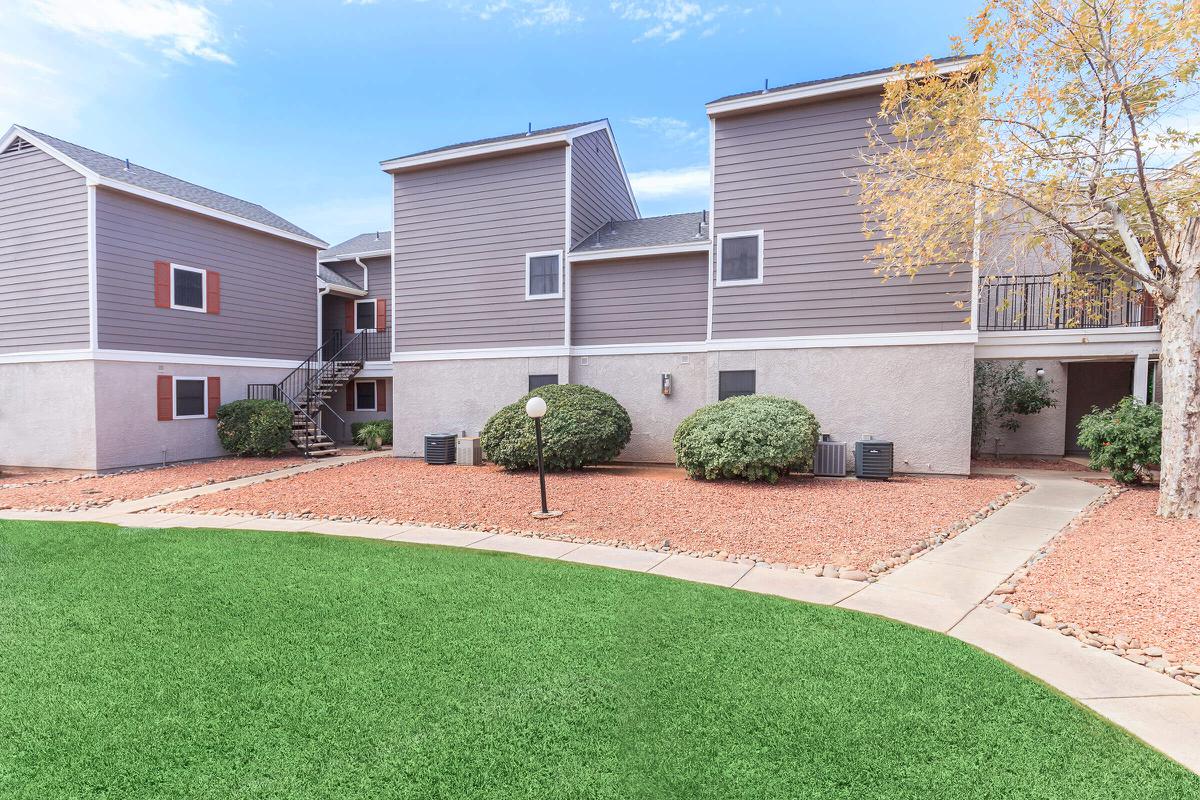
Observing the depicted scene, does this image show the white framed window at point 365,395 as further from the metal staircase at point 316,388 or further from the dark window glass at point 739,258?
the dark window glass at point 739,258

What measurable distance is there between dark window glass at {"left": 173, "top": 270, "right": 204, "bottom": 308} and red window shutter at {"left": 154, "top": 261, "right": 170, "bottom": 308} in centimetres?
23

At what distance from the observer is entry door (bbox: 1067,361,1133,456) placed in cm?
1559

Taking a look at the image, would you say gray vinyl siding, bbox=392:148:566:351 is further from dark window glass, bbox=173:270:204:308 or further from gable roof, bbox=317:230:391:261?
dark window glass, bbox=173:270:204:308

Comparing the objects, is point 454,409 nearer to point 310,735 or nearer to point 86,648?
point 86,648

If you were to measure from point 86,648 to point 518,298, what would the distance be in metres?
11.2

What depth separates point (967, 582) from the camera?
210 inches

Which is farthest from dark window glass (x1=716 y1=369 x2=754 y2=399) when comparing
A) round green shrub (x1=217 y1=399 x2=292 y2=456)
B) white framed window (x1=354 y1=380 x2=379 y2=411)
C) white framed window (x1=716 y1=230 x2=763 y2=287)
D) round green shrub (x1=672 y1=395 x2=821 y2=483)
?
white framed window (x1=354 y1=380 x2=379 y2=411)

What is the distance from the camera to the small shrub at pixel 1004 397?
1412 cm

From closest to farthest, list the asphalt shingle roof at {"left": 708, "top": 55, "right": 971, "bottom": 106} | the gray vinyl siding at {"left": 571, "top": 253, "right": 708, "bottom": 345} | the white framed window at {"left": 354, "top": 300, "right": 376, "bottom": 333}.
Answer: the asphalt shingle roof at {"left": 708, "top": 55, "right": 971, "bottom": 106} < the gray vinyl siding at {"left": 571, "top": 253, "right": 708, "bottom": 345} < the white framed window at {"left": 354, "top": 300, "right": 376, "bottom": 333}

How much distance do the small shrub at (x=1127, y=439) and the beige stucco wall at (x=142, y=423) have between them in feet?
64.8

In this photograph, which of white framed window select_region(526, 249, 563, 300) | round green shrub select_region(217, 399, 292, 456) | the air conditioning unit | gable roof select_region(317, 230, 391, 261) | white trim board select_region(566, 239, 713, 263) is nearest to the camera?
the air conditioning unit

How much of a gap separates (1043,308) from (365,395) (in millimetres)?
19262

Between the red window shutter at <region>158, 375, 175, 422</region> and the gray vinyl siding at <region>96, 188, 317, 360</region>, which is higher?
the gray vinyl siding at <region>96, 188, 317, 360</region>

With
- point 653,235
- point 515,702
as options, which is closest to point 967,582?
point 515,702
